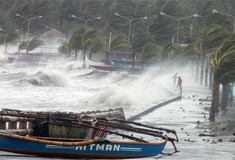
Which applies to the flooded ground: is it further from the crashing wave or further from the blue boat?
the blue boat

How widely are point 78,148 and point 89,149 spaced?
344mm

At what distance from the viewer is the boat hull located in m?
19.2

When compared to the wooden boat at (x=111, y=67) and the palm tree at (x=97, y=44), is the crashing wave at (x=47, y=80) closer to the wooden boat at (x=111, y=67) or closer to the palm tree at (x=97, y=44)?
the wooden boat at (x=111, y=67)

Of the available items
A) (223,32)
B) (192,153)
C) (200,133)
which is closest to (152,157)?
(192,153)

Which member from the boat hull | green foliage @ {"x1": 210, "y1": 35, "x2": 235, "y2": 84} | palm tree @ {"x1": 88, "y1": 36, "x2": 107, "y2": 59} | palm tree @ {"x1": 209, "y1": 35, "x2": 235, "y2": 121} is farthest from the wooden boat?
the boat hull

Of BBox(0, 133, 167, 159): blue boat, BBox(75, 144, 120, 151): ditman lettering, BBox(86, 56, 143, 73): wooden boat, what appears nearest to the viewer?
BBox(0, 133, 167, 159): blue boat

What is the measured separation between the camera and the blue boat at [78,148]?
19141 mm

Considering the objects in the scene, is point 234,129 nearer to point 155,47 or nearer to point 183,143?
point 183,143

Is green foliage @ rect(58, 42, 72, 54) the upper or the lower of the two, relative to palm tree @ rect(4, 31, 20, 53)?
lower

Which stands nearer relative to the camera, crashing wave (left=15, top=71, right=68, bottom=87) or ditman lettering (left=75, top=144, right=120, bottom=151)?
ditman lettering (left=75, top=144, right=120, bottom=151)

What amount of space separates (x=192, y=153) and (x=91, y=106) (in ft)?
94.4

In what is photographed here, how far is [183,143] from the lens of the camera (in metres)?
27.0

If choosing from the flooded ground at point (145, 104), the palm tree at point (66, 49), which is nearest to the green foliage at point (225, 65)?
the flooded ground at point (145, 104)

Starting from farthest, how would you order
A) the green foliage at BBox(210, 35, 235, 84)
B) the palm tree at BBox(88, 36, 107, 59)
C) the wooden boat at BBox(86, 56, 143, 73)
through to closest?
the palm tree at BBox(88, 36, 107, 59)
the wooden boat at BBox(86, 56, 143, 73)
the green foliage at BBox(210, 35, 235, 84)
